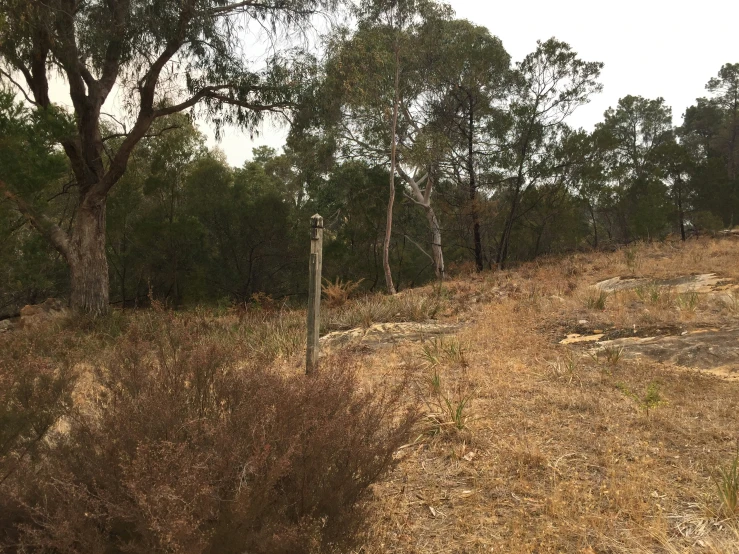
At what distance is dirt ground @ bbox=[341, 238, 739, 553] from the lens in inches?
103

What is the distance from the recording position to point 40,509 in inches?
72.6

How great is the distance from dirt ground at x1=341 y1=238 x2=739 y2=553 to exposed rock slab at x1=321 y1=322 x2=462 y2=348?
0.12 metres

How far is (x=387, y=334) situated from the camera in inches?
298

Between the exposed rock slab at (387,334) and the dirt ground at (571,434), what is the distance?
124 millimetres

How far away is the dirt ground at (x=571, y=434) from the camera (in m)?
2.62

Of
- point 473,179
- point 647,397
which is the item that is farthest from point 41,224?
point 473,179

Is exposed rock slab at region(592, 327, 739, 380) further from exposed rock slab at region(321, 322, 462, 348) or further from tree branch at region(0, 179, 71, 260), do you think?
tree branch at region(0, 179, 71, 260)

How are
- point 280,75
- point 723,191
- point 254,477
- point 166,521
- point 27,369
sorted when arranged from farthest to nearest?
1. point 723,191
2. point 280,75
3. point 27,369
4. point 254,477
5. point 166,521

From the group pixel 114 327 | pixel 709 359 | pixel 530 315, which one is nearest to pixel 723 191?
pixel 530 315

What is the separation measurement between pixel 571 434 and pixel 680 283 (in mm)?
6863

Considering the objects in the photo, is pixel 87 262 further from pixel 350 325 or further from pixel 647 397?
pixel 647 397

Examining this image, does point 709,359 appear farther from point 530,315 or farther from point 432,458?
point 432,458

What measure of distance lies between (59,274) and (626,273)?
1863 cm

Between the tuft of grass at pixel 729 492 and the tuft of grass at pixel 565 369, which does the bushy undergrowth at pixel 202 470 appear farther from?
the tuft of grass at pixel 565 369
